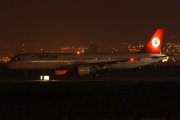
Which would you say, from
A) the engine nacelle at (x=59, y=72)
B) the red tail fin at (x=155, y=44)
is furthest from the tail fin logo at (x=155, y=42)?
the engine nacelle at (x=59, y=72)

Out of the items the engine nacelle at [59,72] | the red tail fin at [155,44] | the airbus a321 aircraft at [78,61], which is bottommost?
the engine nacelle at [59,72]

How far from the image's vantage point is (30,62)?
65.5 metres

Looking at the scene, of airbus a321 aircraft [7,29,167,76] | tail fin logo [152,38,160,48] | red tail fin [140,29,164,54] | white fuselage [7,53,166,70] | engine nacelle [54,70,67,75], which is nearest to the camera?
airbus a321 aircraft [7,29,167,76]

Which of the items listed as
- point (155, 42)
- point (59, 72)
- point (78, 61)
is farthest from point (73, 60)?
point (155, 42)

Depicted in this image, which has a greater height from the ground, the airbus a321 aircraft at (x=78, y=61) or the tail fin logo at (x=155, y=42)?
the tail fin logo at (x=155, y=42)

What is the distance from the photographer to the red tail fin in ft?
254

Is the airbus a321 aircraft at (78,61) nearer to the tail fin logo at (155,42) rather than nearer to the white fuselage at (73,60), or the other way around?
the white fuselage at (73,60)

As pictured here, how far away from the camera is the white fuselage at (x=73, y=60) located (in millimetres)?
65625

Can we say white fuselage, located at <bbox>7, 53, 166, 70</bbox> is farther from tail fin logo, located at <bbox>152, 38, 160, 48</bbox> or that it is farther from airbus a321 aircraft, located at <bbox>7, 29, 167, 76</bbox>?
tail fin logo, located at <bbox>152, 38, 160, 48</bbox>

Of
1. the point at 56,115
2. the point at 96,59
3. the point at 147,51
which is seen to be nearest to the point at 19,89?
the point at 56,115

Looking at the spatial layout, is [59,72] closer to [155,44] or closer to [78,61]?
[78,61]

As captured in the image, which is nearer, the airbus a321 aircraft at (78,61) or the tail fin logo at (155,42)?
the airbus a321 aircraft at (78,61)

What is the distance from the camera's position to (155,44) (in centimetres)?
7831

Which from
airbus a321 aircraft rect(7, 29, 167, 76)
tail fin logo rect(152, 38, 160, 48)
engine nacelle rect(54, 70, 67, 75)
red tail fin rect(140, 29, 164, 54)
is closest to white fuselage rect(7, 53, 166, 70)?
airbus a321 aircraft rect(7, 29, 167, 76)
